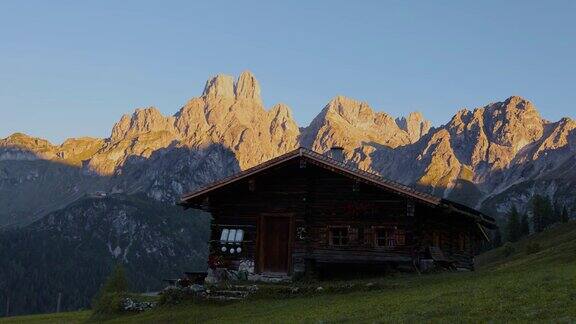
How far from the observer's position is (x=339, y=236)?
36.9 m

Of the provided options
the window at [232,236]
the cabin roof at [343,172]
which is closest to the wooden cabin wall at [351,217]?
the cabin roof at [343,172]

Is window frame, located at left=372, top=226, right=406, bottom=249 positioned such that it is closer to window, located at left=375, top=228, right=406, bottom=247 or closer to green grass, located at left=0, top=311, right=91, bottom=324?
window, located at left=375, top=228, right=406, bottom=247

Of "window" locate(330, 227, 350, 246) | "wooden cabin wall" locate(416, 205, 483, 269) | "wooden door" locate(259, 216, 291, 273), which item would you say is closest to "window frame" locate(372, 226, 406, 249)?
"wooden cabin wall" locate(416, 205, 483, 269)

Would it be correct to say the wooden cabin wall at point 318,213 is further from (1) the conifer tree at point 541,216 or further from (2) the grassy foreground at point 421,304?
(1) the conifer tree at point 541,216

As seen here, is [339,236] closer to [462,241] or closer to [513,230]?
[462,241]

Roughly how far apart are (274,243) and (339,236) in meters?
3.72

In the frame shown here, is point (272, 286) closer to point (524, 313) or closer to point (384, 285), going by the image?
point (384, 285)

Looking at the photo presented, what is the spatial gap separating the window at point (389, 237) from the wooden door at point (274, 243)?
16.4 ft

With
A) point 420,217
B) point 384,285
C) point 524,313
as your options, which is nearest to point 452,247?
point 420,217

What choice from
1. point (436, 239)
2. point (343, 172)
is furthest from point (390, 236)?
point (436, 239)

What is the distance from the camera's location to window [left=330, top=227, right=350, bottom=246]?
3670 cm

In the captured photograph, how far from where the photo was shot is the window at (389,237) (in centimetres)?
3588

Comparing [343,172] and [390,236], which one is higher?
[343,172]

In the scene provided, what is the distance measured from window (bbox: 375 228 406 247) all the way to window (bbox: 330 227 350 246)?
1.70 meters
